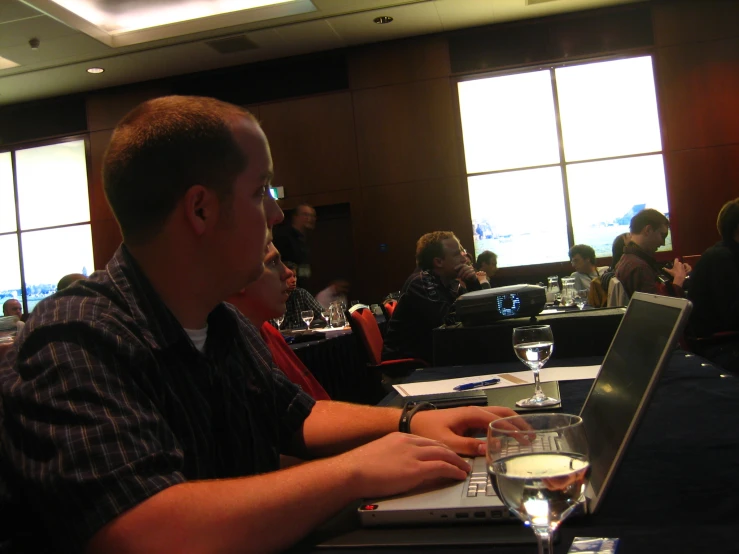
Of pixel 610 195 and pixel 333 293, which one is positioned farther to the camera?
pixel 333 293

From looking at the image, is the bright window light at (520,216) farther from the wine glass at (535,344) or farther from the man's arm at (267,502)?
the man's arm at (267,502)

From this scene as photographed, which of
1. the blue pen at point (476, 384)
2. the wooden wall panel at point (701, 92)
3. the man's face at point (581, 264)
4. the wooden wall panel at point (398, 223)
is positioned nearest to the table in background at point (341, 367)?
the blue pen at point (476, 384)

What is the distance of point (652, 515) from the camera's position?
772mm

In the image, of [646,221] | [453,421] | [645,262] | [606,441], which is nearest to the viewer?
[606,441]

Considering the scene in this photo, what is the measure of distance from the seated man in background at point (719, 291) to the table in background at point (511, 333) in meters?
1.15

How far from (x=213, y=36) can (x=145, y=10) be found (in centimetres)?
64

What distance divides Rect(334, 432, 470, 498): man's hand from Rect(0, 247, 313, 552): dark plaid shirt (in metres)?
0.22

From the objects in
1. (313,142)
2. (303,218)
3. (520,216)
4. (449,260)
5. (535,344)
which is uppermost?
(313,142)

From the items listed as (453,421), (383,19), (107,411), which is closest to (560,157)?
(383,19)

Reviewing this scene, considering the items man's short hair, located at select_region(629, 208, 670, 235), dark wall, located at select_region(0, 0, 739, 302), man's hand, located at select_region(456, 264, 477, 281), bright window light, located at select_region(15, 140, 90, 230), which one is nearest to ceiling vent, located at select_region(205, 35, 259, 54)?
dark wall, located at select_region(0, 0, 739, 302)

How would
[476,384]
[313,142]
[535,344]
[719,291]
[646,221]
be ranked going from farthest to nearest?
[313,142] < [646,221] < [719,291] < [476,384] < [535,344]

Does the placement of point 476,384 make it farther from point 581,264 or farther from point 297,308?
point 581,264

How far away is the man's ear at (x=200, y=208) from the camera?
99 centimetres

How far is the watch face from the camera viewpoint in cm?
245
